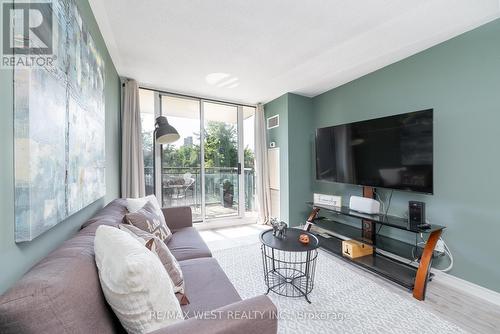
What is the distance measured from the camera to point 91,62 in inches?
60.0

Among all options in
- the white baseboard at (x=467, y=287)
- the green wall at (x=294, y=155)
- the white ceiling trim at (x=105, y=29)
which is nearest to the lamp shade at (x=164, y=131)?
the white ceiling trim at (x=105, y=29)

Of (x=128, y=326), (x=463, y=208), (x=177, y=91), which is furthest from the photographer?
(x=177, y=91)

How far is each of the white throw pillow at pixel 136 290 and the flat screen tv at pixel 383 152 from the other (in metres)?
2.38

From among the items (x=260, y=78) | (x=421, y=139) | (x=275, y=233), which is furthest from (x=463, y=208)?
(x=260, y=78)

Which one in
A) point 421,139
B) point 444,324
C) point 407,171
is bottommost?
point 444,324

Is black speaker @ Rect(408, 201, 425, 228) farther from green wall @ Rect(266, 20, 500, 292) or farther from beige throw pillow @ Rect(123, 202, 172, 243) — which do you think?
beige throw pillow @ Rect(123, 202, 172, 243)

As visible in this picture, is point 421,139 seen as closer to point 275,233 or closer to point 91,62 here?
point 275,233

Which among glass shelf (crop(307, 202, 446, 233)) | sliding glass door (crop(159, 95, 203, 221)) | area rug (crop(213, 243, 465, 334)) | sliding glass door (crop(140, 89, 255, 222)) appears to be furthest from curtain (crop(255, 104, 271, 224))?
area rug (crop(213, 243, 465, 334))

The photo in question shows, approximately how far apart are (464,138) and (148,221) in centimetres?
296

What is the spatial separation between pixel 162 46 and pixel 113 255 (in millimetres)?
2220

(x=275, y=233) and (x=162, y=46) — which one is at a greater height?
(x=162, y=46)

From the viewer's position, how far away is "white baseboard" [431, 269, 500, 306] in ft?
5.56

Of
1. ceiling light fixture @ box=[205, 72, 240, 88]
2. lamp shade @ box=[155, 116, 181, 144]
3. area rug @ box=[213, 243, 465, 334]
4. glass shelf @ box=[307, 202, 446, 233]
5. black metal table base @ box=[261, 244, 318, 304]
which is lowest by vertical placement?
area rug @ box=[213, 243, 465, 334]

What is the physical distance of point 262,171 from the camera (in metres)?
3.97
